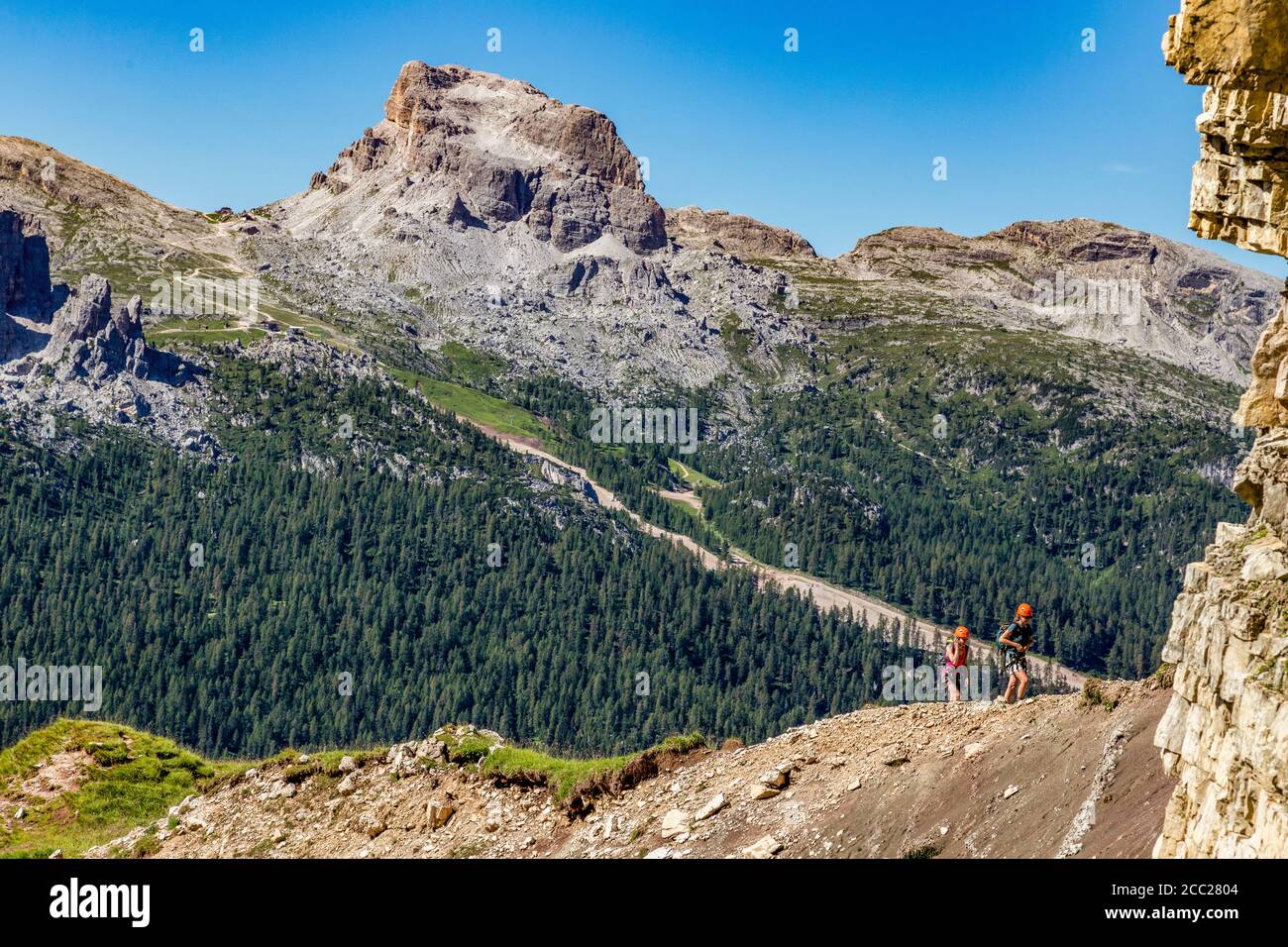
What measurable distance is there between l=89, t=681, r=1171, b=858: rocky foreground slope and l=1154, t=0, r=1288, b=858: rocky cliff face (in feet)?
16.2

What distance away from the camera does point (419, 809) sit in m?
44.2

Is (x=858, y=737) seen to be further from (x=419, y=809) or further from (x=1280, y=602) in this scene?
(x=1280, y=602)

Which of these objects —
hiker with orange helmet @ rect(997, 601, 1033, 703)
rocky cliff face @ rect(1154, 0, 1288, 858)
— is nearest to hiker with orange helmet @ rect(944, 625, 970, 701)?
hiker with orange helmet @ rect(997, 601, 1033, 703)

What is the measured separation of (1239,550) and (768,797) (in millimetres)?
19354

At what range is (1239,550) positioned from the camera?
2338 centimetres

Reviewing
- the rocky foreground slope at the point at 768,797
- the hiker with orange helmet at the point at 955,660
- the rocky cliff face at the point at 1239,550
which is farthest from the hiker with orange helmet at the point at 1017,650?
the rocky cliff face at the point at 1239,550

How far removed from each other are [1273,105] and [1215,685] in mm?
11421

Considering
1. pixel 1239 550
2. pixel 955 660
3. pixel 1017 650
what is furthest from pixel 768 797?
pixel 1239 550

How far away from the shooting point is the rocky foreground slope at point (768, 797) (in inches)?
1256

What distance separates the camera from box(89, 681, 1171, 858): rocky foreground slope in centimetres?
3189

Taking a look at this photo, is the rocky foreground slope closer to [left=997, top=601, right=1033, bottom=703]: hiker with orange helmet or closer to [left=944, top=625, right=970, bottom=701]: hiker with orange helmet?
[left=997, top=601, right=1033, bottom=703]: hiker with orange helmet
